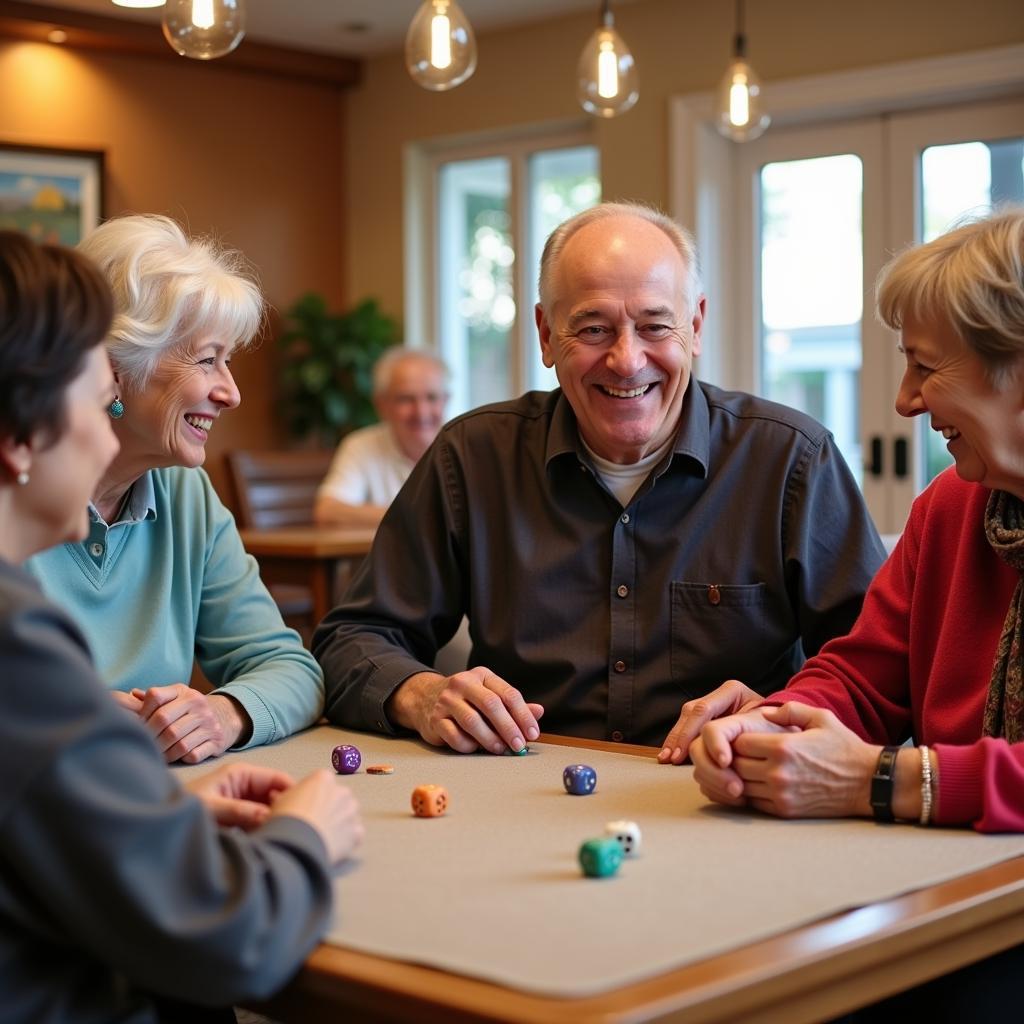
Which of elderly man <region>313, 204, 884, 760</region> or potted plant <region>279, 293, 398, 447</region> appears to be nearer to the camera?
elderly man <region>313, 204, 884, 760</region>

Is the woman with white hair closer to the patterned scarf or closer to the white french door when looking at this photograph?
the patterned scarf

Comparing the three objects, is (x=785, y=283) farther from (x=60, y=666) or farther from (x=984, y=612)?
(x=60, y=666)

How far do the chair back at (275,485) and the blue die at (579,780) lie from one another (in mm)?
4238

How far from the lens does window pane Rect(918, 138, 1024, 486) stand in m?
5.47

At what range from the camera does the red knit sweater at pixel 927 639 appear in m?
1.80

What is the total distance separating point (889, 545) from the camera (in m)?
2.76

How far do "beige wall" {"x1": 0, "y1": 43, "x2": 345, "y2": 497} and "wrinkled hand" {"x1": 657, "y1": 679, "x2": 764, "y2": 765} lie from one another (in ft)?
17.4

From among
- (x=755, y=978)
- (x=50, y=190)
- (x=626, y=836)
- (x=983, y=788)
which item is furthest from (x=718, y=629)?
(x=50, y=190)

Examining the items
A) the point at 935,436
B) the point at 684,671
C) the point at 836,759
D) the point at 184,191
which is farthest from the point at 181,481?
the point at 184,191

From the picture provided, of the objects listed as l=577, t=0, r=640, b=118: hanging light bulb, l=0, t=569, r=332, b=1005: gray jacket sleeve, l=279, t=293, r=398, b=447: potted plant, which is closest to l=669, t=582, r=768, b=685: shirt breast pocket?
l=0, t=569, r=332, b=1005: gray jacket sleeve

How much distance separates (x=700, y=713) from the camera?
1.85m

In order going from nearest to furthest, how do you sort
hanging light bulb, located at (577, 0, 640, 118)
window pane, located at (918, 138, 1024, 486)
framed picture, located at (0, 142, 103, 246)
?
1. hanging light bulb, located at (577, 0, 640, 118)
2. window pane, located at (918, 138, 1024, 486)
3. framed picture, located at (0, 142, 103, 246)

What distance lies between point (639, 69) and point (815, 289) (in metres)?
1.21

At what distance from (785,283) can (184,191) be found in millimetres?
2940
